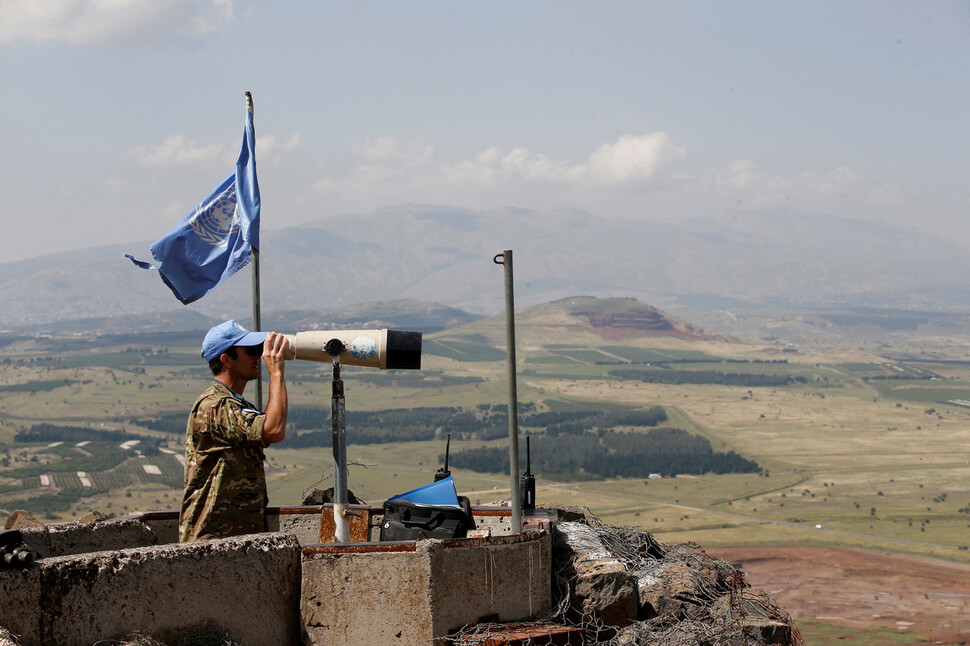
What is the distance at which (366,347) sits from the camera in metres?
8.51

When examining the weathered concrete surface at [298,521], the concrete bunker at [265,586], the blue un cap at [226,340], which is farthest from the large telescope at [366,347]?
the weathered concrete surface at [298,521]

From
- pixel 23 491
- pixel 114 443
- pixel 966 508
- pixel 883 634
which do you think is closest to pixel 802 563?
pixel 883 634

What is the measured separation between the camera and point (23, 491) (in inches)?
5625

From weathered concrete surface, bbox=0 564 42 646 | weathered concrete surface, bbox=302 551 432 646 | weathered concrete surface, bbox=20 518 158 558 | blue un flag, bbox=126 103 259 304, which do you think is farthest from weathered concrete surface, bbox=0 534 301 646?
blue un flag, bbox=126 103 259 304

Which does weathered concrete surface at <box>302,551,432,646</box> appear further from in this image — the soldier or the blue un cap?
the blue un cap

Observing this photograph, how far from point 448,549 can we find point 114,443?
187 meters

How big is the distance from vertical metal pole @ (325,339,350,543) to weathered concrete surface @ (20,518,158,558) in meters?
2.40

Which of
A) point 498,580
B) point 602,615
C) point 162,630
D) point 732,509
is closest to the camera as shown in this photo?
point 162,630

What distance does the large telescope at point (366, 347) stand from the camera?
27.7ft

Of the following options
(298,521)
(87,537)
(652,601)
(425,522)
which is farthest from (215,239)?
(652,601)

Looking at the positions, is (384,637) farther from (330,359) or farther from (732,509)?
(732,509)

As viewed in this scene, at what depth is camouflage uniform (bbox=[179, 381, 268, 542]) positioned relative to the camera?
26.3 feet

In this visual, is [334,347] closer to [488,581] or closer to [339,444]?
[339,444]

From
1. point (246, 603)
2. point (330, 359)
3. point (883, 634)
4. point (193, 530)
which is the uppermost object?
point (330, 359)
